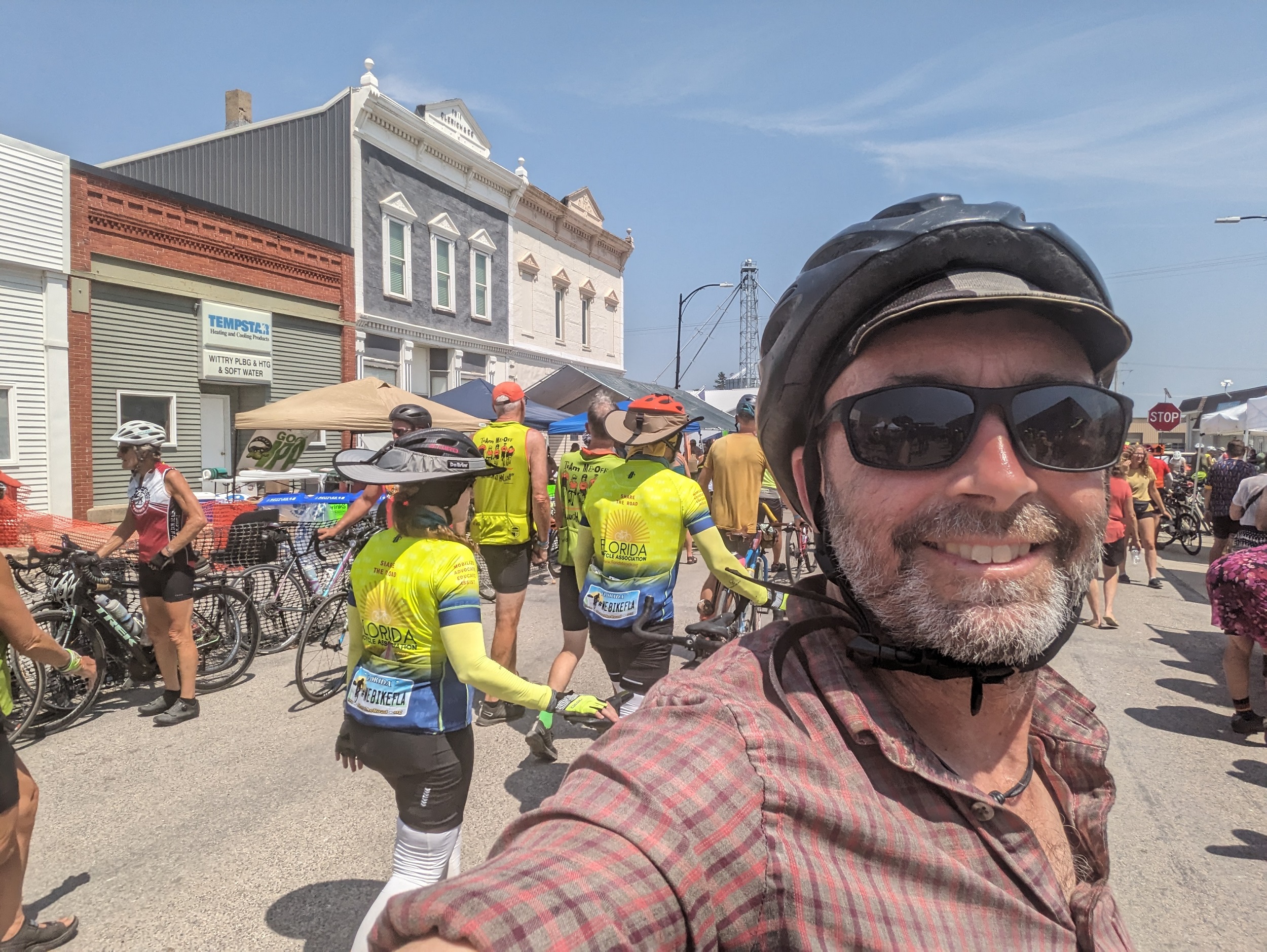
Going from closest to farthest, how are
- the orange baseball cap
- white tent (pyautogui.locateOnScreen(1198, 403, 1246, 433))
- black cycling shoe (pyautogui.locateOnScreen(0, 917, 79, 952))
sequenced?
1. black cycling shoe (pyautogui.locateOnScreen(0, 917, 79, 952))
2. the orange baseball cap
3. white tent (pyautogui.locateOnScreen(1198, 403, 1246, 433))

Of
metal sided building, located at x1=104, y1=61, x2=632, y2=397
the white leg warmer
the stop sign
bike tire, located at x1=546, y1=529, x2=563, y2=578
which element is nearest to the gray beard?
the white leg warmer

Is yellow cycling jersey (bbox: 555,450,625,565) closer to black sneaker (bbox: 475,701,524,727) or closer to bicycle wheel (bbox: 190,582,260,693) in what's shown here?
black sneaker (bbox: 475,701,524,727)

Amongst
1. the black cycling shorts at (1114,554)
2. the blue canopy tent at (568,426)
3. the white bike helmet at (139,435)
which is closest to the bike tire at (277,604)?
the white bike helmet at (139,435)

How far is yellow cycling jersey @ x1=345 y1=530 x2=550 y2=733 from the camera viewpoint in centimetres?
271

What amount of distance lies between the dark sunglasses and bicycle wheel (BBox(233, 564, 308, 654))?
6.64 metres

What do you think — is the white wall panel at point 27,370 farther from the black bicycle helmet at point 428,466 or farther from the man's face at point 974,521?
the man's face at point 974,521

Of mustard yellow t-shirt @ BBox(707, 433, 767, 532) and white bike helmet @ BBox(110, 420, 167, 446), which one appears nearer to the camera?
white bike helmet @ BBox(110, 420, 167, 446)

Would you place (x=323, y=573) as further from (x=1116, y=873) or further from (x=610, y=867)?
(x=610, y=867)

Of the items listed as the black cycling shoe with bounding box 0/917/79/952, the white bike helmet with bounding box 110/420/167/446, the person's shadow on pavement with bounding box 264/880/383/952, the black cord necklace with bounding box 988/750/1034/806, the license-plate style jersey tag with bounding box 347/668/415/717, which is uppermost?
the white bike helmet with bounding box 110/420/167/446

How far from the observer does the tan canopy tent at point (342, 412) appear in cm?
1021

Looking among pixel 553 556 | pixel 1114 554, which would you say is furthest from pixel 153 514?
pixel 1114 554

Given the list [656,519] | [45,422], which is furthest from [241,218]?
[656,519]

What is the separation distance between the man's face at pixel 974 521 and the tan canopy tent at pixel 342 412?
8781 millimetres

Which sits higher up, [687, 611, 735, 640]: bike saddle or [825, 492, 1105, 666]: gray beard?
[825, 492, 1105, 666]: gray beard
